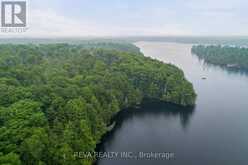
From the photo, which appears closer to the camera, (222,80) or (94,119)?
(94,119)

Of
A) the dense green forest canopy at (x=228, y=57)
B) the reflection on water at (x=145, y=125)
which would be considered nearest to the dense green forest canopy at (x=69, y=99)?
the reflection on water at (x=145, y=125)

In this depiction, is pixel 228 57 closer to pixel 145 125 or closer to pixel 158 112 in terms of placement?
pixel 158 112

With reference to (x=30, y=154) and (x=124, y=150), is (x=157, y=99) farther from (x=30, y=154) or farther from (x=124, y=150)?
(x=30, y=154)

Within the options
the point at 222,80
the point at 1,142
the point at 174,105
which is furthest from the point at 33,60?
the point at 222,80

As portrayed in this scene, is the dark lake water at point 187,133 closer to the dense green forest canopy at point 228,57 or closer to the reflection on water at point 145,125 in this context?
the reflection on water at point 145,125

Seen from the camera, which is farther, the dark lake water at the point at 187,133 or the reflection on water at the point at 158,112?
the reflection on water at the point at 158,112

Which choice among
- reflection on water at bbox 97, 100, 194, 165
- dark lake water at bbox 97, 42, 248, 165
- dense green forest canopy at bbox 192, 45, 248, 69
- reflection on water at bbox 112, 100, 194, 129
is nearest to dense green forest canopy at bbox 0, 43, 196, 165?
reflection on water at bbox 112, 100, 194, 129
